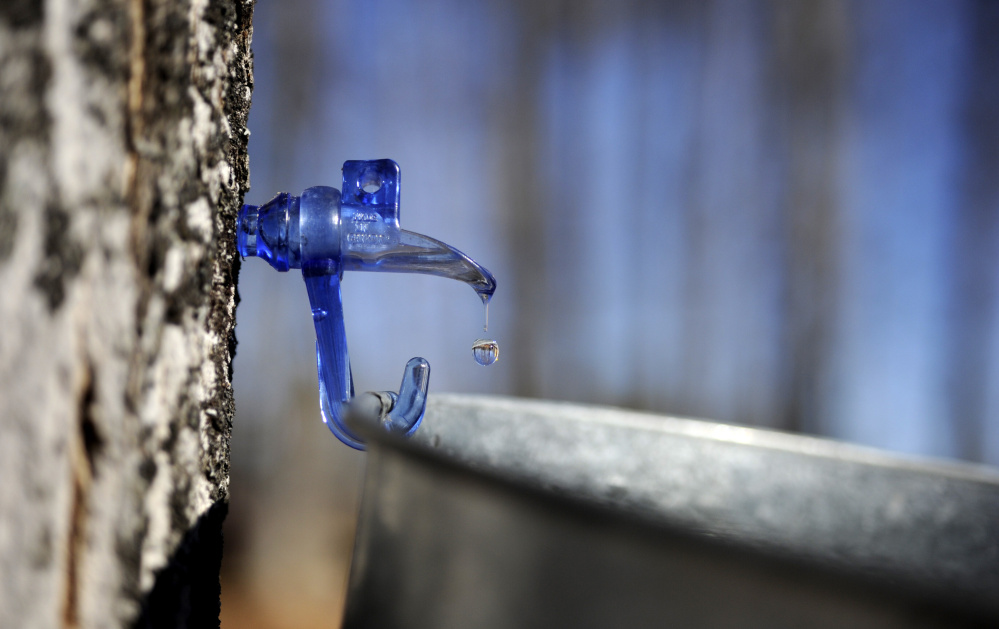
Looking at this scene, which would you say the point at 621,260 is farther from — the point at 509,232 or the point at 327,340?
the point at 327,340

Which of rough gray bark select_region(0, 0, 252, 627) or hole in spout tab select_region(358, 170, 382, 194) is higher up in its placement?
hole in spout tab select_region(358, 170, 382, 194)

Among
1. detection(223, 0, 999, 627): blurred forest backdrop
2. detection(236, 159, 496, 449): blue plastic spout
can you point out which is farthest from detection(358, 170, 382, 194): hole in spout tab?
detection(223, 0, 999, 627): blurred forest backdrop

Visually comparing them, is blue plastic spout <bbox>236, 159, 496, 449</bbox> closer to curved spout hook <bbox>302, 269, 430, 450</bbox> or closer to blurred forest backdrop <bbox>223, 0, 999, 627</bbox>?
curved spout hook <bbox>302, 269, 430, 450</bbox>

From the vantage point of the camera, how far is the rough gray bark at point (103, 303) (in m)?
0.16

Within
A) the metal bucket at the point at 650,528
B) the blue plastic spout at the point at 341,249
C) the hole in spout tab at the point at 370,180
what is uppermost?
the hole in spout tab at the point at 370,180

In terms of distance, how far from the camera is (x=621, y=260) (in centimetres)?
128

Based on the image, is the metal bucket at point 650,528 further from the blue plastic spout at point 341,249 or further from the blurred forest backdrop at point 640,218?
the blurred forest backdrop at point 640,218

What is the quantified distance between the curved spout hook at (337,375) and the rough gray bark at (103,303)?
0.07m

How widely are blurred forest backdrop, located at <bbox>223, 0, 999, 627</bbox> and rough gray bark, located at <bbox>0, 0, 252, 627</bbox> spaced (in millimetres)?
1020

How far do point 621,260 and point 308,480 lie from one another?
2.63ft

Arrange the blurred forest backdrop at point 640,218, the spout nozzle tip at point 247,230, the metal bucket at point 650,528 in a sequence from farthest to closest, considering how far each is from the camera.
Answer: the blurred forest backdrop at point 640,218, the spout nozzle tip at point 247,230, the metal bucket at point 650,528

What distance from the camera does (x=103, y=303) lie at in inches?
6.7

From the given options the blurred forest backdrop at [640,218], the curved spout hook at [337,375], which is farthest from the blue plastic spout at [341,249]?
the blurred forest backdrop at [640,218]

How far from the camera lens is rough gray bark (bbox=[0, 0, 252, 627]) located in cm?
16
